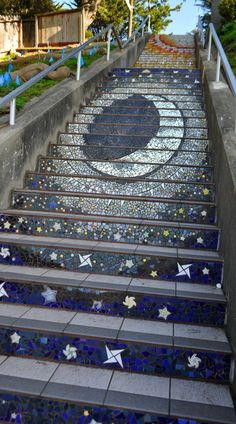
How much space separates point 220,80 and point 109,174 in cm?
246

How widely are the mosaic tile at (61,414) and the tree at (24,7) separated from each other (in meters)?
16.9

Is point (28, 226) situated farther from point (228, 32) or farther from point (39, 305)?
point (228, 32)

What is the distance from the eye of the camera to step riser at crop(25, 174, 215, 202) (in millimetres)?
4316

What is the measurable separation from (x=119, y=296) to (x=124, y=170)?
6.65 ft

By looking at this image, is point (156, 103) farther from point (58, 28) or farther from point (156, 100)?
point (58, 28)

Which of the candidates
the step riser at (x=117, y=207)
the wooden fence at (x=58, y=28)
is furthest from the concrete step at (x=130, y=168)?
the wooden fence at (x=58, y=28)

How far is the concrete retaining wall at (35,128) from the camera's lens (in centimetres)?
431

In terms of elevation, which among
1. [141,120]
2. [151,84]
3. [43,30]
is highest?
[43,30]

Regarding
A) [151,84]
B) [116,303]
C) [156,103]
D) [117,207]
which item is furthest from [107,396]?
[151,84]

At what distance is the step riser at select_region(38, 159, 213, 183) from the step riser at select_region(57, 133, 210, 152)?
25 centimetres

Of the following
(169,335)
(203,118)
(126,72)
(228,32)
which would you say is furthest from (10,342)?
(228,32)

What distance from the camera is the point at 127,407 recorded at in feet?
7.80

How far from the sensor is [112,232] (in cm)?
388

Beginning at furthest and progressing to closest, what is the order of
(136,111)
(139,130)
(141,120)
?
(136,111), (141,120), (139,130)
